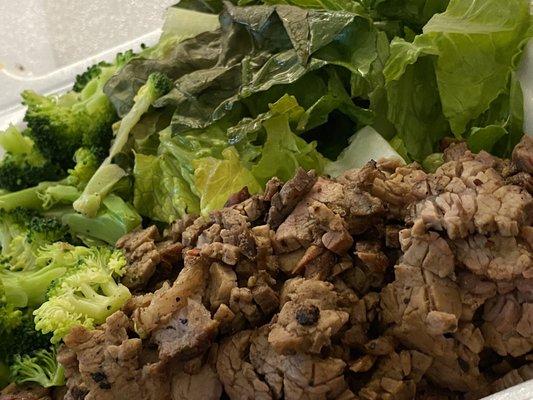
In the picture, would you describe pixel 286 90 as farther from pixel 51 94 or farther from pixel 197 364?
pixel 51 94

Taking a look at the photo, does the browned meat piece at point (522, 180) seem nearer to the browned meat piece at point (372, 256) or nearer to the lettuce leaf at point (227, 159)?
the browned meat piece at point (372, 256)

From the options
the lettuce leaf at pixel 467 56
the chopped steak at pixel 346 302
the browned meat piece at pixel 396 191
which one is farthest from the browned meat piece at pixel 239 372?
the lettuce leaf at pixel 467 56

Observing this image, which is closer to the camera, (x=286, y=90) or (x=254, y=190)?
(x=254, y=190)

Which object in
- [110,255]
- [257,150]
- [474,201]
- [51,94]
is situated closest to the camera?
[474,201]

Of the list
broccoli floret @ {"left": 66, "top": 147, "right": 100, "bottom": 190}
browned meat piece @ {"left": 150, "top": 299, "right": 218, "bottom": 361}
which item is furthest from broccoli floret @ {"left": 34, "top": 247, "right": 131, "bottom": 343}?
broccoli floret @ {"left": 66, "top": 147, "right": 100, "bottom": 190}

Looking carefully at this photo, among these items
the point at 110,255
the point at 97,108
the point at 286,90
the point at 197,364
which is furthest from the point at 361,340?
the point at 97,108

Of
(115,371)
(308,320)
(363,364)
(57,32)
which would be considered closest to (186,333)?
(115,371)
